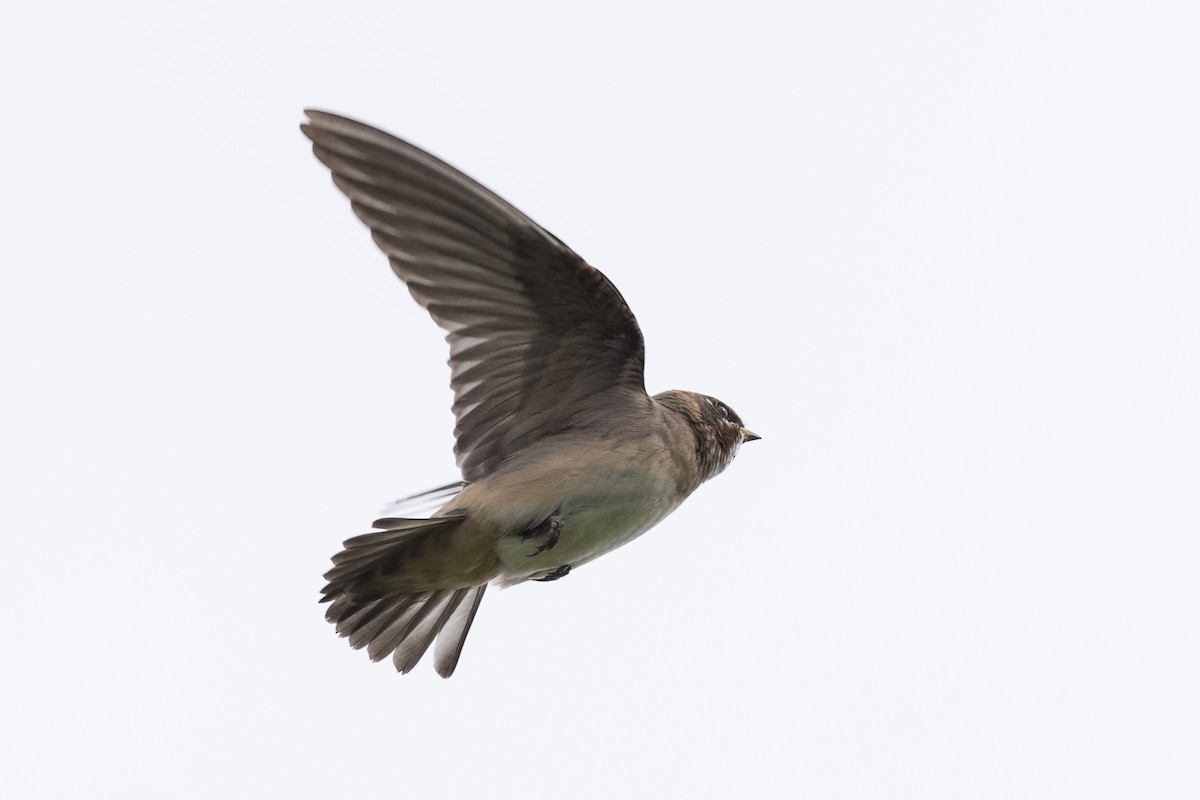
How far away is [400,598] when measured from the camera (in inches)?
313

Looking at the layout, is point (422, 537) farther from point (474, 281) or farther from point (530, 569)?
point (474, 281)

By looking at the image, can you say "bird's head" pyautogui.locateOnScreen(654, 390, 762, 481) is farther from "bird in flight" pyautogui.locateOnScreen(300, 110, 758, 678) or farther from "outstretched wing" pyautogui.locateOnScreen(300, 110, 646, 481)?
"outstretched wing" pyautogui.locateOnScreen(300, 110, 646, 481)

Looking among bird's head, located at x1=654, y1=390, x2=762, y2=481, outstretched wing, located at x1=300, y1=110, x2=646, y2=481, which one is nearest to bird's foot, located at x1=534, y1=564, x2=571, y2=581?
outstretched wing, located at x1=300, y1=110, x2=646, y2=481

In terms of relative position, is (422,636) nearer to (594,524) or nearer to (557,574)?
(557,574)

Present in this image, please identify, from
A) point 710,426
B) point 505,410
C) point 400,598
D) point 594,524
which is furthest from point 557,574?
point 710,426

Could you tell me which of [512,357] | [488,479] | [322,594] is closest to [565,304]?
[512,357]

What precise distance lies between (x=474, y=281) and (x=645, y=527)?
4.81ft

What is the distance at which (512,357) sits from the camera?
25.2 ft

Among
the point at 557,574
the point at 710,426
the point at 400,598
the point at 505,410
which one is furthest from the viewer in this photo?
the point at 710,426

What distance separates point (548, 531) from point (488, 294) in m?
1.10

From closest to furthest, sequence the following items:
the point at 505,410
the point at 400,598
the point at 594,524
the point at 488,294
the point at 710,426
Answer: the point at 488,294 → the point at 594,524 → the point at 505,410 → the point at 400,598 → the point at 710,426

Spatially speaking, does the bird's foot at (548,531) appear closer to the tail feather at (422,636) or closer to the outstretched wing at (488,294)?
the outstretched wing at (488,294)

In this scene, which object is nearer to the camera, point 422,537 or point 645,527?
point 422,537

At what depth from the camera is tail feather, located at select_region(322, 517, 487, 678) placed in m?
7.36
